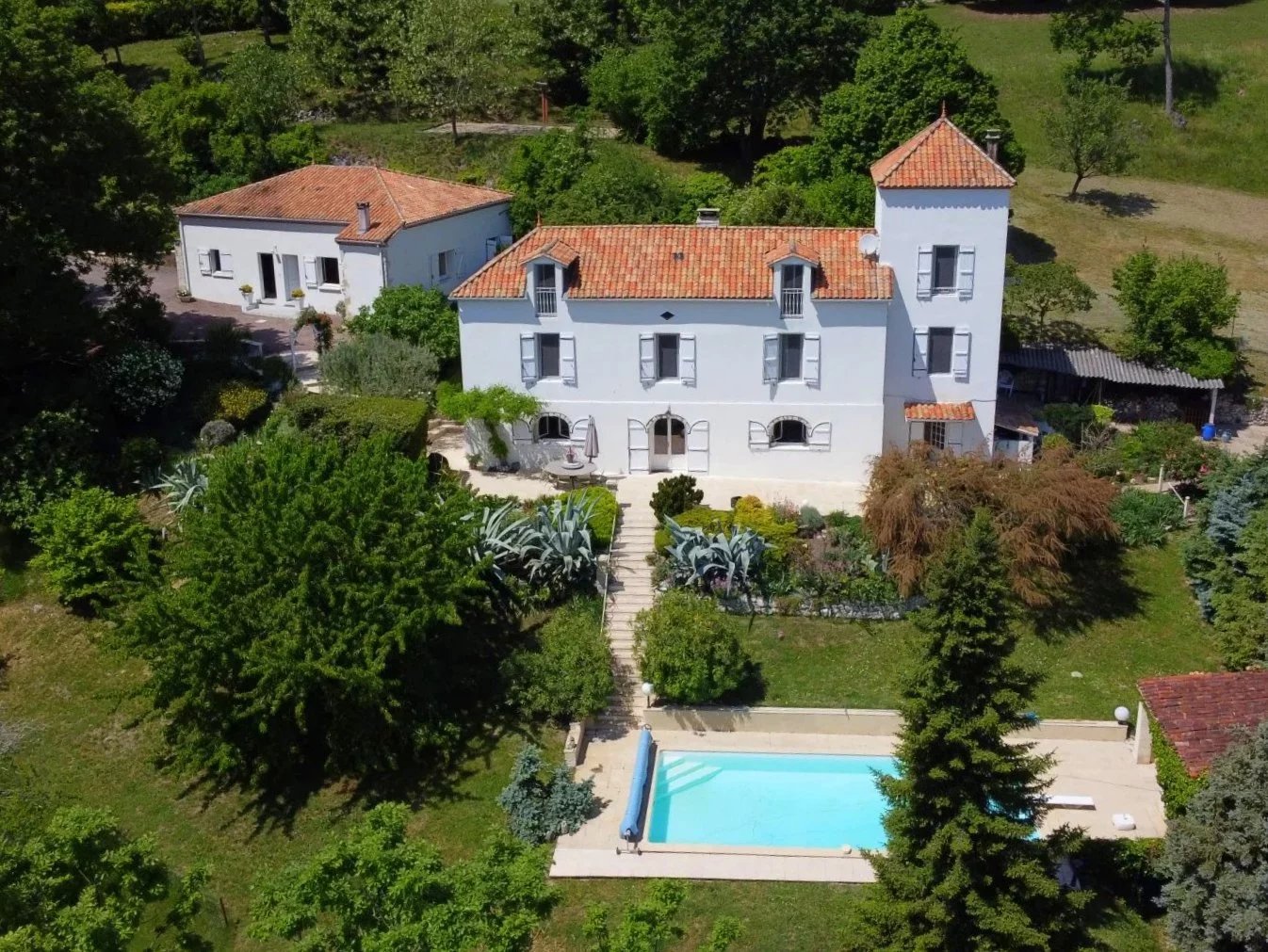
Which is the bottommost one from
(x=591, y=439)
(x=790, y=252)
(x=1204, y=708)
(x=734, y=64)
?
(x=1204, y=708)

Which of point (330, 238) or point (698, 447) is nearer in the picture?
point (698, 447)

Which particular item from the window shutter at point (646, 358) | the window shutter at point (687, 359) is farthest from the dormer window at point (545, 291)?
the window shutter at point (687, 359)

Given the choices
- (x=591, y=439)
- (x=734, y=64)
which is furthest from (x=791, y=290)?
(x=734, y=64)

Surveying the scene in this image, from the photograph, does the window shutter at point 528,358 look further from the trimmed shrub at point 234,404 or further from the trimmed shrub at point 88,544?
the trimmed shrub at point 88,544

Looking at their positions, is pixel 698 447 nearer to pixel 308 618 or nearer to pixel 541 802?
pixel 541 802

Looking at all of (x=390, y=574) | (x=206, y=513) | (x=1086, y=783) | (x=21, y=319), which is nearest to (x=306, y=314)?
(x=21, y=319)

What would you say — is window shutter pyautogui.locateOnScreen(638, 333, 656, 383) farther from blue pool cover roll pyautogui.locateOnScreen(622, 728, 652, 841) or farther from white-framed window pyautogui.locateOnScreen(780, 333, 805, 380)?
blue pool cover roll pyautogui.locateOnScreen(622, 728, 652, 841)

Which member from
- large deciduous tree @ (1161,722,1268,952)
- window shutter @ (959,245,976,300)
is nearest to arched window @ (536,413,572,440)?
window shutter @ (959,245,976,300)
